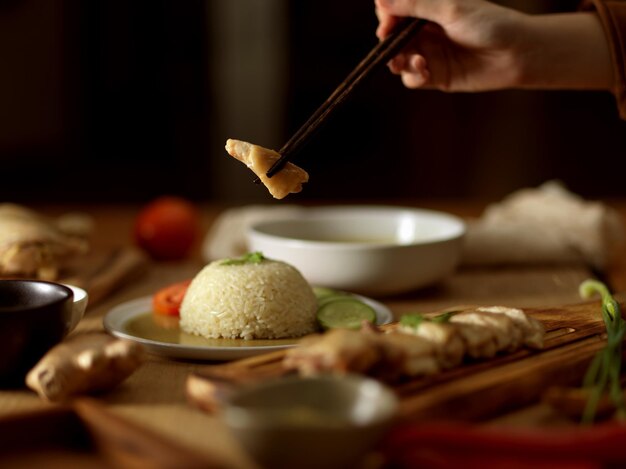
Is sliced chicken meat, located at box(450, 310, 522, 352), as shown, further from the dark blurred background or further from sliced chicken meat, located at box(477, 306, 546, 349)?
the dark blurred background

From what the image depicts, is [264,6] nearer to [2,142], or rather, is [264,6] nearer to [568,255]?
[2,142]

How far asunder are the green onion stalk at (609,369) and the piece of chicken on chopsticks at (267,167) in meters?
0.70

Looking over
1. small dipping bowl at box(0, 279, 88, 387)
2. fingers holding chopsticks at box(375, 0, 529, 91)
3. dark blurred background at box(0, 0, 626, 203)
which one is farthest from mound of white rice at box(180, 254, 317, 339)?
dark blurred background at box(0, 0, 626, 203)

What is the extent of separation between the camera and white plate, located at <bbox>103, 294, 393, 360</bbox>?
1.81 m

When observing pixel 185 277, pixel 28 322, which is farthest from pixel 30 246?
pixel 28 322

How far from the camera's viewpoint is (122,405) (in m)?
1.59

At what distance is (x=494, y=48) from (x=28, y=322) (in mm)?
1526

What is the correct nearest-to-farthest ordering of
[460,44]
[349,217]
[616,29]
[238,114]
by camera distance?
[616,29]
[460,44]
[349,217]
[238,114]

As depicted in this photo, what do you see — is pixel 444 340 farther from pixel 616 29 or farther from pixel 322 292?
pixel 616 29

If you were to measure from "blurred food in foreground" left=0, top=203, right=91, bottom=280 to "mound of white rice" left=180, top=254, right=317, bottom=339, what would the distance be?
0.59 metres

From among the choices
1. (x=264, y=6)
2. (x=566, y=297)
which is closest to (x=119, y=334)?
(x=566, y=297)

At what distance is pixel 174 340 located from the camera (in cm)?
198

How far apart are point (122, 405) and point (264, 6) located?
455 centimetres

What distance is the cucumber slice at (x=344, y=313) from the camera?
2049 mm
